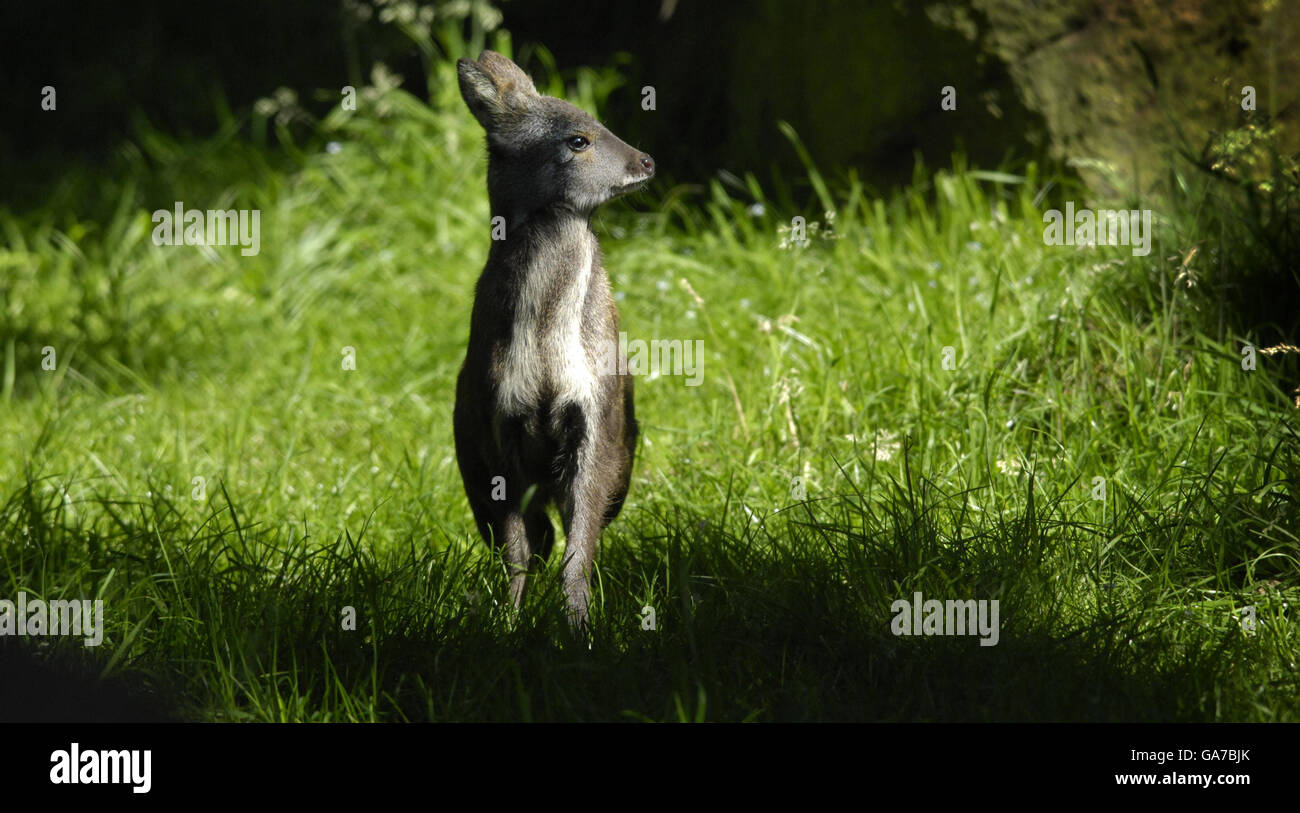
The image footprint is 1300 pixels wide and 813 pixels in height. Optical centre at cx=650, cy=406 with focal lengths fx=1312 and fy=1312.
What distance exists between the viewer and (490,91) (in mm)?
3633

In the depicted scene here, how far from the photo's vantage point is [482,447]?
3713 millimetres

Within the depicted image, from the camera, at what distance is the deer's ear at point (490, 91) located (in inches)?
142

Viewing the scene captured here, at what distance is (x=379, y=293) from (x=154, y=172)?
8.10 feet

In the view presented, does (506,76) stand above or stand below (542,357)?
above

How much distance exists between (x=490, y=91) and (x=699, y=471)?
1569 millimetres

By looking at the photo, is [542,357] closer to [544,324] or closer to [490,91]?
[544,324]

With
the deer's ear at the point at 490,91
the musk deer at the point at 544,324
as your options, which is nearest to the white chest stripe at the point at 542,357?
the musk deer at the point at 544,324

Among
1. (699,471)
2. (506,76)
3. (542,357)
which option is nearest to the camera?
(542,357)

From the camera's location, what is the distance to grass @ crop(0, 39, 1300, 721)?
10.5ft

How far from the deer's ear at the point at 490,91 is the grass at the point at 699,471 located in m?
0.82

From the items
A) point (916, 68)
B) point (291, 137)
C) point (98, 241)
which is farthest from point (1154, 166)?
point (98, 241)

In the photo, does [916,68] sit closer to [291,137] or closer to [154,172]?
[291,137]

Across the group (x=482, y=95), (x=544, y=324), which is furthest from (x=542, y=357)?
(x=482, y=95)
